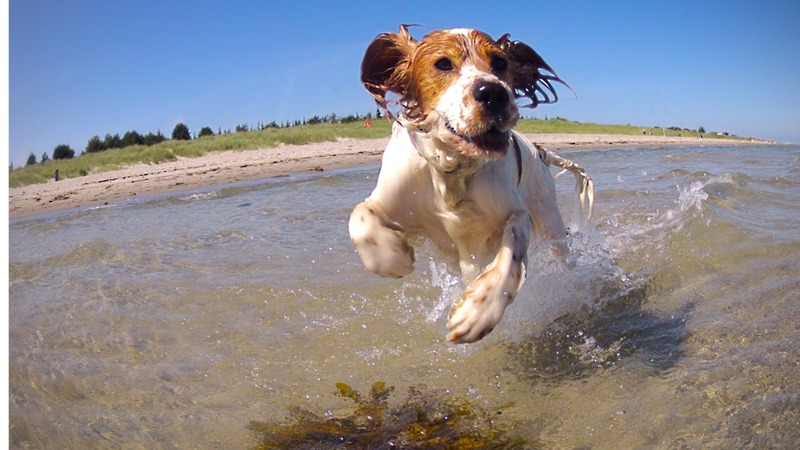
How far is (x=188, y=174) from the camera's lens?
50.3 feet

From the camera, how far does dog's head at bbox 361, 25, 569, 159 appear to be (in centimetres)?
323

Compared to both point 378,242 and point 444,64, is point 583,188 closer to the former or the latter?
point 378,242

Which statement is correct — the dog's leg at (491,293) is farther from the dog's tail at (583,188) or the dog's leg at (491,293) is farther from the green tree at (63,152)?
the green tree at (63,152)

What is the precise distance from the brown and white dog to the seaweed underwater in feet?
1.15

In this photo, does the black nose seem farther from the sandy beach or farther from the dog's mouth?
the sandy beach

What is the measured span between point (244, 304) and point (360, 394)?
1742mm

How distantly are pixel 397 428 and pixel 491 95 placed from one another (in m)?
1.46

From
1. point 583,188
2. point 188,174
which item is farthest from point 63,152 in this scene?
point 583,188

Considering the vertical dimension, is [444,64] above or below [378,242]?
above

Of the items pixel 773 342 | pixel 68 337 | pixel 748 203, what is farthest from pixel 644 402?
pixel 748 203


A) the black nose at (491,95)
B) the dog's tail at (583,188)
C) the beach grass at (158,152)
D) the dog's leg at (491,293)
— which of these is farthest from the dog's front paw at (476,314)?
the beach grass at (158,152)

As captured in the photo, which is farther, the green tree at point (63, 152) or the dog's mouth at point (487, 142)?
the green tree at point (63, 152)

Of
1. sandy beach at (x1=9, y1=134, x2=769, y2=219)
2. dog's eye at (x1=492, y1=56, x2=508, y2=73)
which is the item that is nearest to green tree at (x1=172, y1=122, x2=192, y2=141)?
sandy beach at (x1=9, y1=134, x2=769, y2=219)

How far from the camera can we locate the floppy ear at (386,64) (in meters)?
3.78
